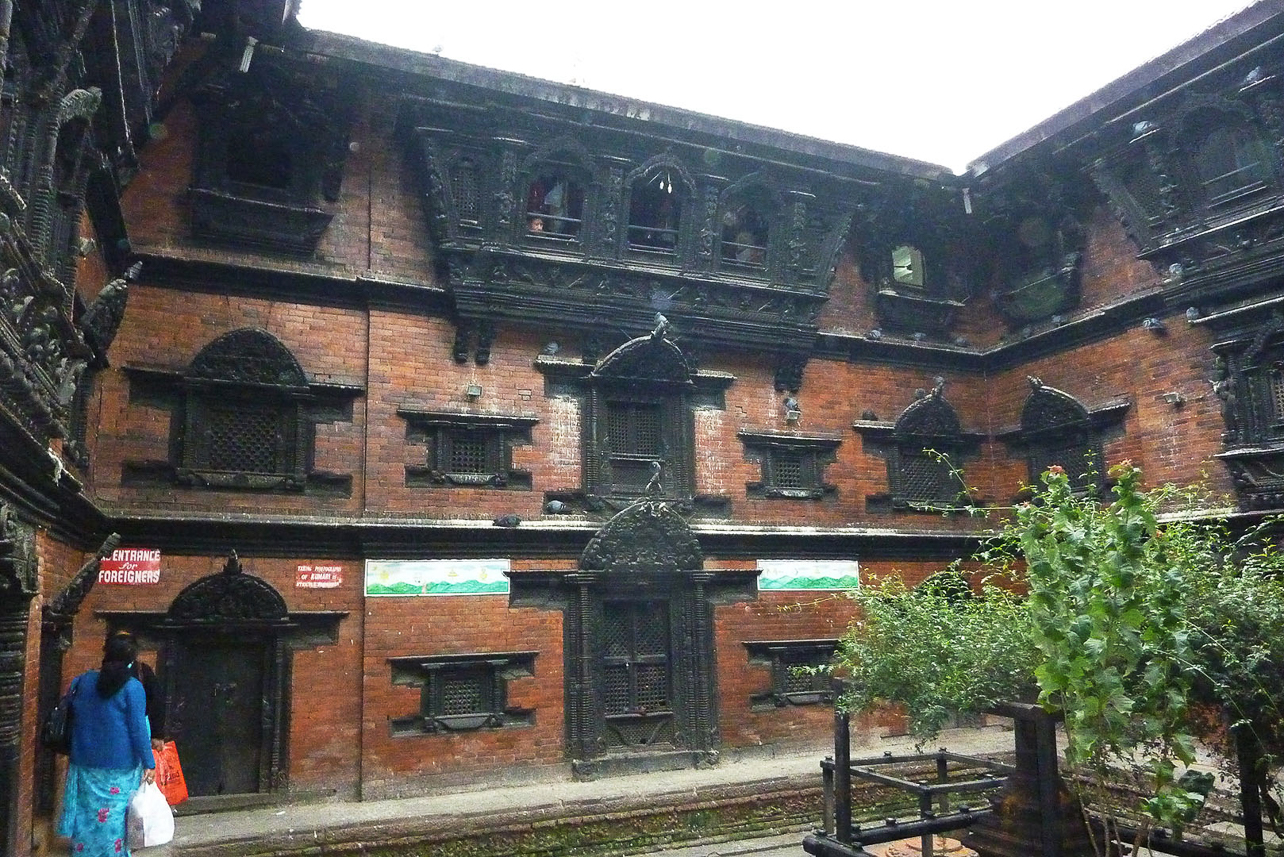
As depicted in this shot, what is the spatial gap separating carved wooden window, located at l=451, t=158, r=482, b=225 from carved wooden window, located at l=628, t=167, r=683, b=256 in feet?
6.73

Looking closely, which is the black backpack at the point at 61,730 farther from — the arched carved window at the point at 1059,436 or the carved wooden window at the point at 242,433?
the arched carved window at the point at 1059,436

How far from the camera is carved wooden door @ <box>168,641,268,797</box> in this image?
9664 millimetres

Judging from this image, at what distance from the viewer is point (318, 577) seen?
33.8 ft

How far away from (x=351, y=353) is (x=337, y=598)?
284 centimetres

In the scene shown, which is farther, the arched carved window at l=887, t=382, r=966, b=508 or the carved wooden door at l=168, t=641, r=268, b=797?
the arched carved window at l=887, t=382, r=966, b=508

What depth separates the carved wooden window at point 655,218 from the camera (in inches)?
487

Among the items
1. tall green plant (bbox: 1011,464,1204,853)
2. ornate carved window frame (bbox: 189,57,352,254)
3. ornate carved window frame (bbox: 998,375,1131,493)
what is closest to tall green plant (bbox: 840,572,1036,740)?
tall green plant (bbox: 1011,464,1204,853)

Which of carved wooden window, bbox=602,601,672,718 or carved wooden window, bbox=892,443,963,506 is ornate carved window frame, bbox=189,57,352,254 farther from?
carved wooden window, bbox=892,443,963,506

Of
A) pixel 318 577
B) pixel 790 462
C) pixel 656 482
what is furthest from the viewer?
pixel 790 462

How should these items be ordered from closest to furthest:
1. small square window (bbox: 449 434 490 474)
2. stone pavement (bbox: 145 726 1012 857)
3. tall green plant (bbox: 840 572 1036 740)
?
tall green plant (bbox: 840 572 1036 740), stone pavement (bbox: 145 726 1012 857), small square window (bbox: 449 434 490 474)

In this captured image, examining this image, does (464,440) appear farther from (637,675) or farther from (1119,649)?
A: (1119,649)

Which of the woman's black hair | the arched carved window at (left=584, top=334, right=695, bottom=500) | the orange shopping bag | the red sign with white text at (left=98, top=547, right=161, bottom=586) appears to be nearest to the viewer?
the woman's black hair

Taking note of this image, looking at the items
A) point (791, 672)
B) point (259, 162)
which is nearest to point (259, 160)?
point (259, 162)

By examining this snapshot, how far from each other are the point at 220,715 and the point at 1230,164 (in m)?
13.2
